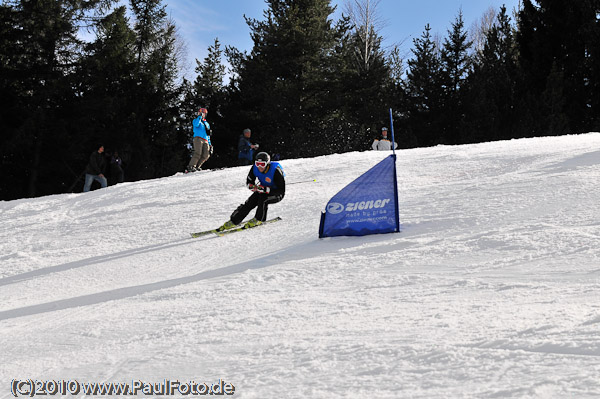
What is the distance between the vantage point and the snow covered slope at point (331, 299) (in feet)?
9.14

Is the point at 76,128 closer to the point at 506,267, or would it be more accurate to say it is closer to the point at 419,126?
the point at 419,126

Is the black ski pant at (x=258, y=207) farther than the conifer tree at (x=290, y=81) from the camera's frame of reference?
No

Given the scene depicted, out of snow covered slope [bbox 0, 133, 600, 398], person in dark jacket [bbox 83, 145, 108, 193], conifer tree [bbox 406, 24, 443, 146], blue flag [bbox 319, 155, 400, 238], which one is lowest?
snow covered slope [bbox 0, 133, 600, 398]

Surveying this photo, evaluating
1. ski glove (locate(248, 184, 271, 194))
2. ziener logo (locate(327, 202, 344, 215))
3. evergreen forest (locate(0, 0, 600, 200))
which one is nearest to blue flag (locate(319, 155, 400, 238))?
ziener logo (locate(327, 202, 344, 215))

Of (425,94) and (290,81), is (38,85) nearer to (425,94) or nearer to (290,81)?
(290,81)

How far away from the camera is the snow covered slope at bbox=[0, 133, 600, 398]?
9.14 ft

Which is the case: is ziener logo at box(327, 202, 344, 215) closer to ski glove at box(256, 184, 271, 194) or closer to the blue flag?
the blue flag

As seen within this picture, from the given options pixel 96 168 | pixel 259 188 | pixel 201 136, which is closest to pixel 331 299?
pixel 259 188

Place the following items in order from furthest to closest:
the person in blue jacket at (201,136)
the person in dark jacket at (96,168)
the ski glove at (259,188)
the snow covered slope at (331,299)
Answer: the person in dark jacket at (96,168)
the person in blue jacket at (201,136)
the ski glove at (259,188)
the snow covered slope at (331,299)

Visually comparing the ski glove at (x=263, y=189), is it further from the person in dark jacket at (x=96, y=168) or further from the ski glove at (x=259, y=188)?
the person in dark jacket at (x=96, y=168)

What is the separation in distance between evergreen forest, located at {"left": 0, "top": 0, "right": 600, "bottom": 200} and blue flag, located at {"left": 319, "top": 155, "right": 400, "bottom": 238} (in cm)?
1885

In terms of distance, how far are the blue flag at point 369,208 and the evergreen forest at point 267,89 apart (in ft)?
61.9

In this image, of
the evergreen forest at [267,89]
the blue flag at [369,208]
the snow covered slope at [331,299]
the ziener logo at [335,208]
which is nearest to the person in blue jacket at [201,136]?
the snow covered slope at [331,299]

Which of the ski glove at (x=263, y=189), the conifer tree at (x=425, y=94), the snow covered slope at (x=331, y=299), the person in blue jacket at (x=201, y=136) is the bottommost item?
the snow covered slope at (x=331, y=299)
